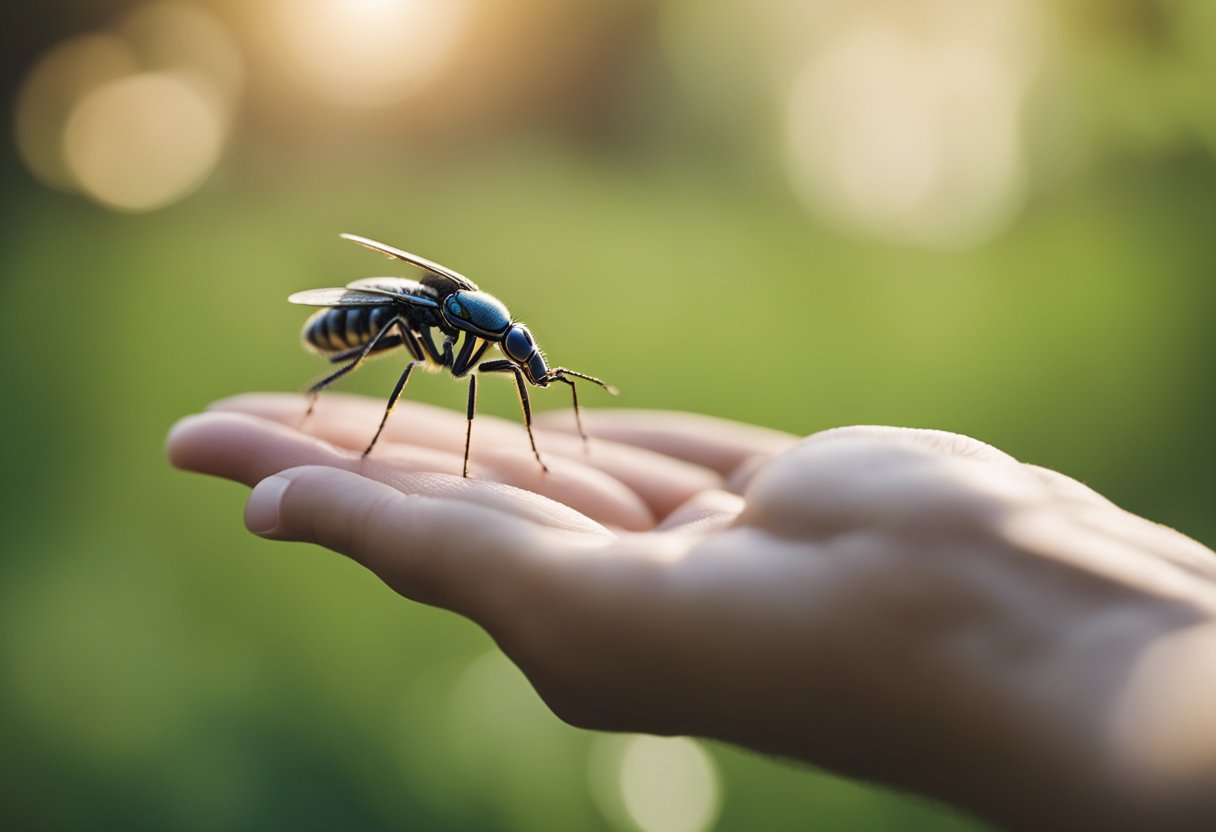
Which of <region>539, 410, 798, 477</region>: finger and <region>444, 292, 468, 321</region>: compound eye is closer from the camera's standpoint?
<region>444, 292, 468, 321</region>: compound eye

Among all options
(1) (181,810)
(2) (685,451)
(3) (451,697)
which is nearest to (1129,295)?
(2) (685,451)

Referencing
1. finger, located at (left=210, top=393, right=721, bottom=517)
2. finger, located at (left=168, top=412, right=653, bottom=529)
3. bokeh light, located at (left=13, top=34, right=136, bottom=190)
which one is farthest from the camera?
bokeh light, located at (left=13, top=34, right=136, bottom=190)

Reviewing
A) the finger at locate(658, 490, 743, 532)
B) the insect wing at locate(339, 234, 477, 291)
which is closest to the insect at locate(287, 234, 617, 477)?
the insect wing at locate(339, 234, 477, 291)

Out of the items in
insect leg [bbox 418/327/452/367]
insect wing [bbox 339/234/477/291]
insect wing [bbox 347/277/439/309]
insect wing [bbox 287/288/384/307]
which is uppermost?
insect wing [bbox 339/234/477/291]

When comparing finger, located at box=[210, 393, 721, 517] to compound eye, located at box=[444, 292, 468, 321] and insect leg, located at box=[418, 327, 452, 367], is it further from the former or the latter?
compound eye, located at box=[444, 292, 468, 321]

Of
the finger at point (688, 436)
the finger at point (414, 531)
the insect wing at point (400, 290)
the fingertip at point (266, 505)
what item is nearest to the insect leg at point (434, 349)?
the insect wing at point (400, 290)

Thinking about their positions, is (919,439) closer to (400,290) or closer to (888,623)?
(888,623)

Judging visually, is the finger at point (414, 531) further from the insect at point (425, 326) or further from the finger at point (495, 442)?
the insect at point (425, 326)

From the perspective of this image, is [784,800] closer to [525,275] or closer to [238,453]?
[238,453]
